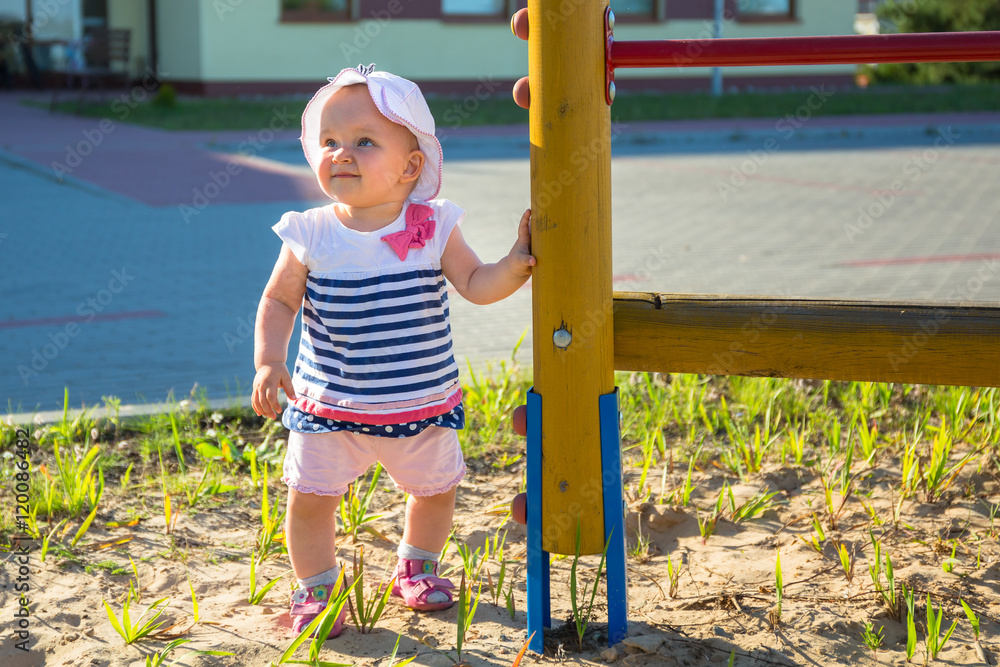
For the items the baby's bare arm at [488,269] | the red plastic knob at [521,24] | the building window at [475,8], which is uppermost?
the building window at [475,8]

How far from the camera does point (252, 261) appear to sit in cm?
695

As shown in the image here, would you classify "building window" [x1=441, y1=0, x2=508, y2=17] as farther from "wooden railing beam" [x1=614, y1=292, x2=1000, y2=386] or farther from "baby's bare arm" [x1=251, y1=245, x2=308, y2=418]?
"wooden railing beam" [x1=614, y1=292, x2=1000, y2=386]

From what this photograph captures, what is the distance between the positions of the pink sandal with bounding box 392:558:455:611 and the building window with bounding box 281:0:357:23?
1815 cm

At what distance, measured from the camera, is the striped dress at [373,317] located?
235cm

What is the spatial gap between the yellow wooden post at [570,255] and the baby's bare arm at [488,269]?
34 mm

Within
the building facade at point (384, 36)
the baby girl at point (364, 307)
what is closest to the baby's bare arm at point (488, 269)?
the baby girl at point (364, 307)

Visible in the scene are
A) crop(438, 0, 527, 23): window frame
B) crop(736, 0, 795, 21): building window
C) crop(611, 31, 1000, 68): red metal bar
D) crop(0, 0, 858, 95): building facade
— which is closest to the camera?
crop(611, 31, 1000, 68): red metal bar

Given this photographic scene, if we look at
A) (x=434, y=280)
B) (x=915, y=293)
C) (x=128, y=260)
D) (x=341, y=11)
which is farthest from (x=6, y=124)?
(x=434, y=280)

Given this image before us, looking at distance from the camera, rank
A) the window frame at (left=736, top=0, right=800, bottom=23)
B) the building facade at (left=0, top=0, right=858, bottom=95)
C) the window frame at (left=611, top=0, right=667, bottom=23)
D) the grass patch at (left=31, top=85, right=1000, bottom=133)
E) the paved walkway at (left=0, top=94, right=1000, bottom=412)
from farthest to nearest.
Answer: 1. the window frame at (left=736, top=0, right=800, bottom=23)
2. the window frame at (left=611, top=0, right=667, bottom=23)
3. the building facade at (left=0, top=0, right=858, bottom=95)
4. the grass patch at (left=31, top=85, right=1000, bottom=133)
5. the paved walkway at (left=0, top=94, right=1000, bottom=412)

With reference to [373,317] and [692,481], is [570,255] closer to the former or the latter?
[373,317]

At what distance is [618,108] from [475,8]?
4.90 m

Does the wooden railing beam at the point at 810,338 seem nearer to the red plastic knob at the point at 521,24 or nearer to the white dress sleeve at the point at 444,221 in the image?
the white dress sleeve at the point at 444,221

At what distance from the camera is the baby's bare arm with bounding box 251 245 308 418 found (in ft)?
7.57

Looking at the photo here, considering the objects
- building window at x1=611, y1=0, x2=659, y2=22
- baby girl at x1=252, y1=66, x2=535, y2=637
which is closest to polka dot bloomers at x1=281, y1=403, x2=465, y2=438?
baby girl at x1=252, y1=66, x2=535, y2=637
